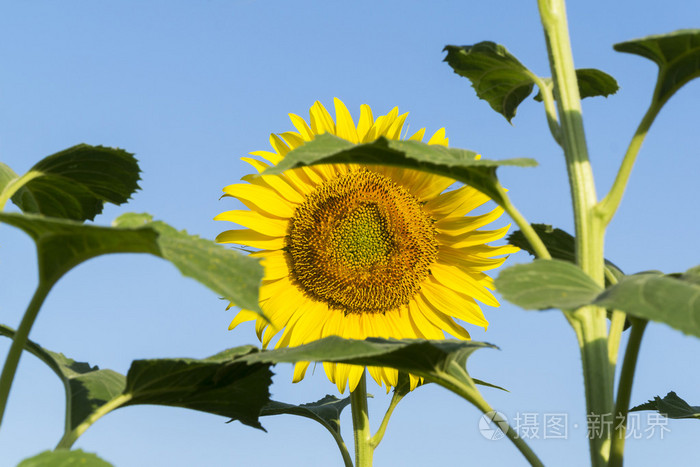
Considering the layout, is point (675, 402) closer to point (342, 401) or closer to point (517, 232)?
point (517, 232)

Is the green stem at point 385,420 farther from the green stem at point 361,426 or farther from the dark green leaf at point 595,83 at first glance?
the dark green leaf at point 595,83

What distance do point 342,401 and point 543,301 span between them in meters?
1.60

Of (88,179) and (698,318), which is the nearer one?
(698,318)

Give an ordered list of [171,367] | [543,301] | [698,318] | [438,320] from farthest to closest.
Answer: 1. [438,320]
2. [171,367]
3. [543,301]
4. [698,318]

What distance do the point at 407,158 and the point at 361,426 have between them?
1.04 m

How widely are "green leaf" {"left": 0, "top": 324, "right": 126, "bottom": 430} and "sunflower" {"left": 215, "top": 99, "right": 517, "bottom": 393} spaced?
77 centimetres

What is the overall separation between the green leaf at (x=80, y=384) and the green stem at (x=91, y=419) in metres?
0.03

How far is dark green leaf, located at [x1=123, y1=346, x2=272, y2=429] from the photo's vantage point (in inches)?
64.0

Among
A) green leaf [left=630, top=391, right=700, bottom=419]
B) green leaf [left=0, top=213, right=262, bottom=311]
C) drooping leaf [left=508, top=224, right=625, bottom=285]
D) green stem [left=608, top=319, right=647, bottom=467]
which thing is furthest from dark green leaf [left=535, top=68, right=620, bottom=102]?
green leaf [left=0, top=213, right=262, bottom=311]

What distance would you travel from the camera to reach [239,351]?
5.46 feet

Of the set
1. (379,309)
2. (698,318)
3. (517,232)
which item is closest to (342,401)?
(379,309)

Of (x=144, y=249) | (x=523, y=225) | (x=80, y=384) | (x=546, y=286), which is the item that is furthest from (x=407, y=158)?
(x=80, y=384)

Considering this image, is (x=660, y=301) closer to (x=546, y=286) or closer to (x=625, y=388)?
(x=546, y=286)

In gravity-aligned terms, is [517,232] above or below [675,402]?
above
